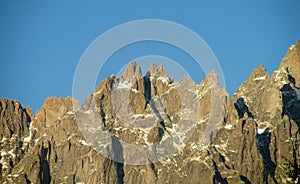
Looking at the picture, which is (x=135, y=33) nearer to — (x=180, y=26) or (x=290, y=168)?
(x=180, y=26)

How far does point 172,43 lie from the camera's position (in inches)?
6457

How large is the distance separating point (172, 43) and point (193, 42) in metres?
4.37

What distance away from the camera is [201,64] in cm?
16725

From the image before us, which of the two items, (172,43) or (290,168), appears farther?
(172,43)

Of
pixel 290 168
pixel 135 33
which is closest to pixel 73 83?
pixel 135 33

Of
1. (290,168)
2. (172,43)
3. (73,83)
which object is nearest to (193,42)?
(172,43)

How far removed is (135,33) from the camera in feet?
520

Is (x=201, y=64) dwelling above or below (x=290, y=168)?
above

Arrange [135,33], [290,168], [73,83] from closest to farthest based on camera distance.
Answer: [290,168], [135,33], [73,83]

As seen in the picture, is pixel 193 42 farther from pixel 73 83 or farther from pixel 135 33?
pixel 73 83

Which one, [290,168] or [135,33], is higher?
Answer: [135,33]

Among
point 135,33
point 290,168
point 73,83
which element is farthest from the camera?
point 73,83

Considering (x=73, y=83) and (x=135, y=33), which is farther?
(x=73, y=83)

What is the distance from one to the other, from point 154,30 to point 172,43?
609 cm
